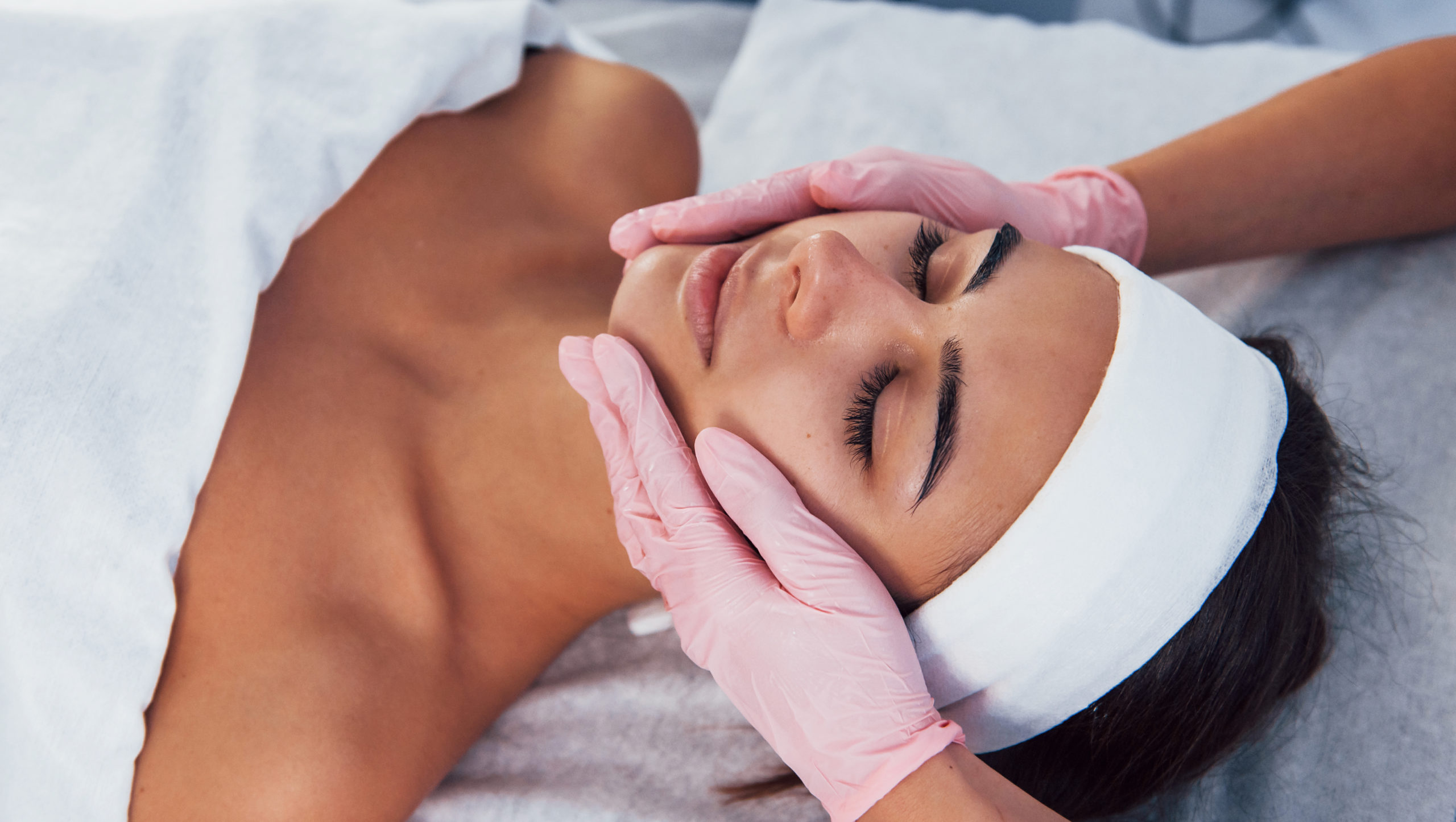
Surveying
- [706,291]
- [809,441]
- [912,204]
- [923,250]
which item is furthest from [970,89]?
[809,441]

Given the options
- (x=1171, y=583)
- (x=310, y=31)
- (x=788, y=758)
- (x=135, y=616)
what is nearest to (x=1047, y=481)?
(x=1171, y=583)

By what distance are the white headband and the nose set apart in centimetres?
27

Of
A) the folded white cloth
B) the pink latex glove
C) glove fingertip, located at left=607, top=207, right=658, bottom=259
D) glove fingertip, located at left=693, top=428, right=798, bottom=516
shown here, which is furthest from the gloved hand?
the folded white cloth

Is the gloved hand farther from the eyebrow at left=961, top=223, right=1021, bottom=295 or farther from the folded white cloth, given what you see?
the folded white cloth

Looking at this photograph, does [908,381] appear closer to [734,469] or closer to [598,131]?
[734,469]

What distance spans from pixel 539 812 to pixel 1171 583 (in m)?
0.91

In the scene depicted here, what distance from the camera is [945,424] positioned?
3.05 ft

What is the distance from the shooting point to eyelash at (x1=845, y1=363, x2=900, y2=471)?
3.14 ft

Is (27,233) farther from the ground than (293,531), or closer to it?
farther from the ground

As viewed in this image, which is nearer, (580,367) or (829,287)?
(829,287)

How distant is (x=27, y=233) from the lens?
1.11m

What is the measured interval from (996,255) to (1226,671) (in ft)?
1.77

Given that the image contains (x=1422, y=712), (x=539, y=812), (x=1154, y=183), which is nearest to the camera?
(x=1422, y=712)

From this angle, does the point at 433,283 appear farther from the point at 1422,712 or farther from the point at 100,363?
the point at 1422,712
